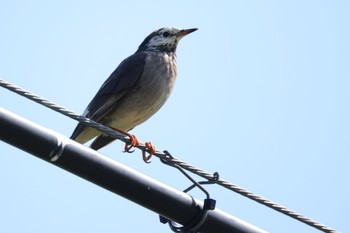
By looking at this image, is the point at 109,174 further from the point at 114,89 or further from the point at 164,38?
the point at 164,38

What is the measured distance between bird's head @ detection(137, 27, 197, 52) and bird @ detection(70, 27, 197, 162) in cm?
34

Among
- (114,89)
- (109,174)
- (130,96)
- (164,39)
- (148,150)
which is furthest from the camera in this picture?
(164,39)

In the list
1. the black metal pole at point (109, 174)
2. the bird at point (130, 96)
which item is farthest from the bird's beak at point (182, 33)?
the black metal pole at point (109, 174)

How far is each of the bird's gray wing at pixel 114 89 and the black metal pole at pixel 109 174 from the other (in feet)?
13.3

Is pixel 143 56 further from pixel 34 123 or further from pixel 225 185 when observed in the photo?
pixel 34 123

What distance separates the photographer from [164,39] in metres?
Answer: 8.90

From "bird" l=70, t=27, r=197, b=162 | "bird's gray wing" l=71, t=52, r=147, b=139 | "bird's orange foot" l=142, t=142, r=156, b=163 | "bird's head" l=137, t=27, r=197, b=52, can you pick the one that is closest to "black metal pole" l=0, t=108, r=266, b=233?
"bird's orange foot" l=142, t=142, r=156, b=163

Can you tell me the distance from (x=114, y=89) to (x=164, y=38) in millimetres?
1251

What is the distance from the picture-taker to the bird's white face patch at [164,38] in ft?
29.0

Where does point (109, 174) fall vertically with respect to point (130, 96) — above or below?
below

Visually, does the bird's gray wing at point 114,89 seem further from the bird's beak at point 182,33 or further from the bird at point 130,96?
the bird's beak at point 182,33

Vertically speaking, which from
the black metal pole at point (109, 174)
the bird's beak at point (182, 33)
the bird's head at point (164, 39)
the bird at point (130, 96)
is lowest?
the black metal pole at point (109, 174)

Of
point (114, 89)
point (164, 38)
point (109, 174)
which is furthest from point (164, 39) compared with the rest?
point (109, 174)

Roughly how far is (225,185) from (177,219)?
1.36ft
